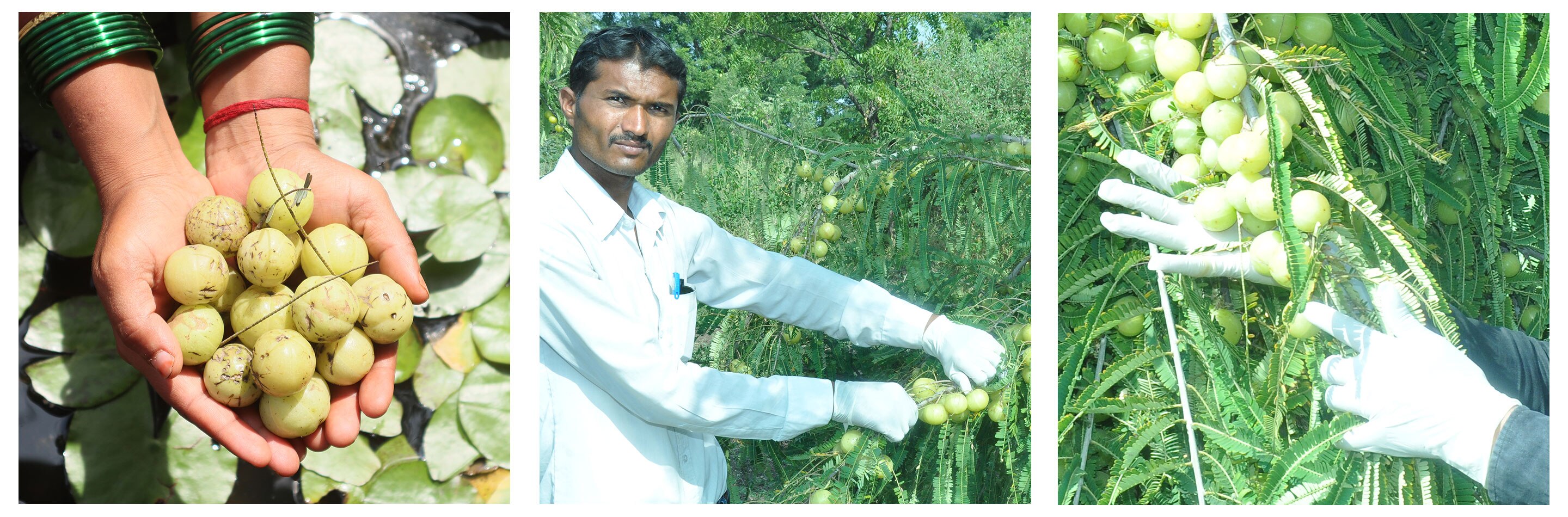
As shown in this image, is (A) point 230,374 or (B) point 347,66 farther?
(B) point 347,66

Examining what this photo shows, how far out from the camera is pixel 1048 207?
1.32 metres

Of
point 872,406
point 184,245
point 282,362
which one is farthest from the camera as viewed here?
point 872,406

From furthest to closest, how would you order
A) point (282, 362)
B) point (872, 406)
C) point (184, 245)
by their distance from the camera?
point (872, 406) < point (184, 245) < point (282, 362)

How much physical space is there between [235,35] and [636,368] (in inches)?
31.4

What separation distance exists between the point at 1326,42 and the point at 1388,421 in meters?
0.58

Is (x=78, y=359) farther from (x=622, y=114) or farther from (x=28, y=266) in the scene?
(x=622, y=114)

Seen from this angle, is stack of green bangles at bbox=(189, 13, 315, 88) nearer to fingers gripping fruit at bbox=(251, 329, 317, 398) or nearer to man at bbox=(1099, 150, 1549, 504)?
fingers gripping fruit at bbox=(251, 329, 317, 398)

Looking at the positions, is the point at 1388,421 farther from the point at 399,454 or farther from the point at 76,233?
the point at 76,233

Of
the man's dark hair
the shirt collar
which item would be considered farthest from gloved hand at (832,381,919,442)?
the man's dark hair

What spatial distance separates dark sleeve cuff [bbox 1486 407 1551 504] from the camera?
1.23 meters

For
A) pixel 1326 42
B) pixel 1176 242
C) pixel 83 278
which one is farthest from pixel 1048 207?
pixel 83 278

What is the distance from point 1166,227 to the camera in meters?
1.30

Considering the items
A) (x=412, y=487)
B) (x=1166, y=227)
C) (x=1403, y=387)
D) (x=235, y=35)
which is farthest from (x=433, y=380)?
(x=1403, y=387)

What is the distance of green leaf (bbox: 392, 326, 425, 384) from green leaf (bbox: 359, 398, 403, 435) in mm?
43
